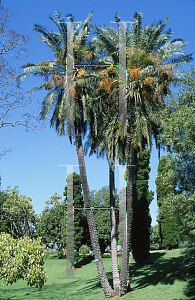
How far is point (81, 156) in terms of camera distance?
1557 cm

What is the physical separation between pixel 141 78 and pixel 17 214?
23334 mm

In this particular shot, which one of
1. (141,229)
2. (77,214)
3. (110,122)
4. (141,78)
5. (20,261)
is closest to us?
(20,261)

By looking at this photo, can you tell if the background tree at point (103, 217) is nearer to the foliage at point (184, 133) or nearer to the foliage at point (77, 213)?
the foliage at point (77, 213)

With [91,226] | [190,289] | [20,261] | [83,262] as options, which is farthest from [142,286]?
[83,262]

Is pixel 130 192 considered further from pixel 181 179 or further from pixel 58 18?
pixel 58 18

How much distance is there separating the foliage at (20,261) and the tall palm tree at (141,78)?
4.34 metres

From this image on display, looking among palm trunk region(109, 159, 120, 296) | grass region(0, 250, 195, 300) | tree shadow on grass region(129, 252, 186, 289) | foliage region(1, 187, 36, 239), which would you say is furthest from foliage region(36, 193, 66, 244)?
palm trunk region(109, 159, 120, 296)

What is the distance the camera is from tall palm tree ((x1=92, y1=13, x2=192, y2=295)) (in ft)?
46.3

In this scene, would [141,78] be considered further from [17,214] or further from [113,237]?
[17,214]

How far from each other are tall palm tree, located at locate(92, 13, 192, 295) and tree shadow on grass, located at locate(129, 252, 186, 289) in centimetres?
203

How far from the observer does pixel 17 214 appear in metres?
32.3

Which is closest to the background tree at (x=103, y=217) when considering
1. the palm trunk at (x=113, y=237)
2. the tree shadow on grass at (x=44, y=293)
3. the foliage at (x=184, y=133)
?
the tree shadow on grass at (x=44, y=293)

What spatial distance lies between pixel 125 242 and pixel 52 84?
8740mm

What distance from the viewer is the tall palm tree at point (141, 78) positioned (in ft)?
46.3
